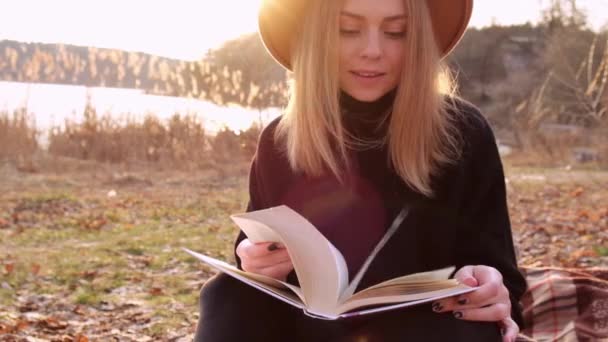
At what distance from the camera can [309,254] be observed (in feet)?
4.35

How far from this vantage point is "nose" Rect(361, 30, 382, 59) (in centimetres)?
172

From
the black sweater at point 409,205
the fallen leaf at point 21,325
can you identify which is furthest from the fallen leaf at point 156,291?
the black sweater at point 409,205

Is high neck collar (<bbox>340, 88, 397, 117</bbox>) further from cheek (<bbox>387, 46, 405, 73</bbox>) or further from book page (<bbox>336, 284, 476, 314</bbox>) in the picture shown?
book page (<bbox>336, 284, 476, 314</bbox>)

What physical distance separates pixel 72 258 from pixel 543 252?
3065 mm

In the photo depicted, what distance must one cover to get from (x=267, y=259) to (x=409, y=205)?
0.45 metres

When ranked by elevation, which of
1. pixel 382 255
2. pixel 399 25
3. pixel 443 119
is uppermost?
pixel 399 25

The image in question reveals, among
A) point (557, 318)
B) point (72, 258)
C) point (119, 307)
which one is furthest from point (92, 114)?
point (557, 318)

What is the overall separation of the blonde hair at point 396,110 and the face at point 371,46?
1.0 inches

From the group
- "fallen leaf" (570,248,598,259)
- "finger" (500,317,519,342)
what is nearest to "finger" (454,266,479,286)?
"finger" (500,317,519,342)

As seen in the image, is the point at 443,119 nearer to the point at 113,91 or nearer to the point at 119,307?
the point at 119,307

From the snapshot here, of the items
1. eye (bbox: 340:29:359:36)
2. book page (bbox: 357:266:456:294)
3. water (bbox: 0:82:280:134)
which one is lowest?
book page (bbox: 357:266:456:294)

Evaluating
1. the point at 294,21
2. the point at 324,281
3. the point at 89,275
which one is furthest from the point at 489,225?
the point at 89,275

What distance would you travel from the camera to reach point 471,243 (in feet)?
5.51

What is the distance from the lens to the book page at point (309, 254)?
1.30m
